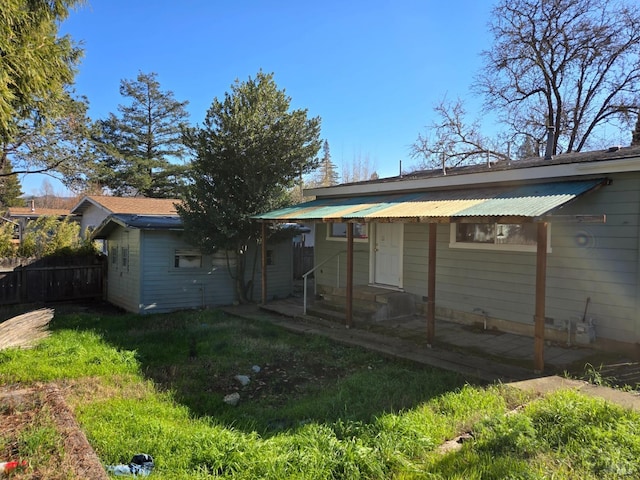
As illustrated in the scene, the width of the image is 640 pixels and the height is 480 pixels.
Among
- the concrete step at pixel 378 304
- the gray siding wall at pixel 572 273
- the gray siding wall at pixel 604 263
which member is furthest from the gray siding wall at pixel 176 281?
the gray siding wall at pixel 604 263

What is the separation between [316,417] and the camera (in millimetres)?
3920

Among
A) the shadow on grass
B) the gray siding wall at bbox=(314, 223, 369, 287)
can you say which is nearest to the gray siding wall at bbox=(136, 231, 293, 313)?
the gray siding wall at bbox=(314, 223, 369, 287)

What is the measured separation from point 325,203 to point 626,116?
16.3 meters

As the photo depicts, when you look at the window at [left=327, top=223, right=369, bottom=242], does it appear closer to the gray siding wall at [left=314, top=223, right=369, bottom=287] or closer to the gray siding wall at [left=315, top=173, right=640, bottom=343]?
the gray siding wall at [left=314, top=223, right=369, bottom=287]

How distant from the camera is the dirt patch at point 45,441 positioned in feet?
9.51

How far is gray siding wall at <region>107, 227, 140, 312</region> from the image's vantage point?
33.7ft

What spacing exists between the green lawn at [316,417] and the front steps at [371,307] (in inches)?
67.4

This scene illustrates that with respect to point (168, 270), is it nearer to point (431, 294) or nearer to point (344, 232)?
point (344, 232)

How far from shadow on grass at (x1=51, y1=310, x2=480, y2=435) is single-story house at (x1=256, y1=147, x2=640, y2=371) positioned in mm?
1396

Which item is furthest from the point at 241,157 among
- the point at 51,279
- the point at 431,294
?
the point at 51,279

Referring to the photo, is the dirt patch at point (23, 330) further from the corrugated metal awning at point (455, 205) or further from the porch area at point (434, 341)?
the corrugated metal awning at point (455, 205)

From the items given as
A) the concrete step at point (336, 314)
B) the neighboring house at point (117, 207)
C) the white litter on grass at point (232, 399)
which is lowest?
the white litter on grass at point (232, 399)

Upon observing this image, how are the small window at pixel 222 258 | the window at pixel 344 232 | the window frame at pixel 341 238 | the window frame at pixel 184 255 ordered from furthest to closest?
1. the small window at pixel 222 258
2. the window frame at pixel 184 255
3. the window at pixel 344 232
4. the window frame at pixel 341 238

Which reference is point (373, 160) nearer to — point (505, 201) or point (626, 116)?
point (626, 116)
